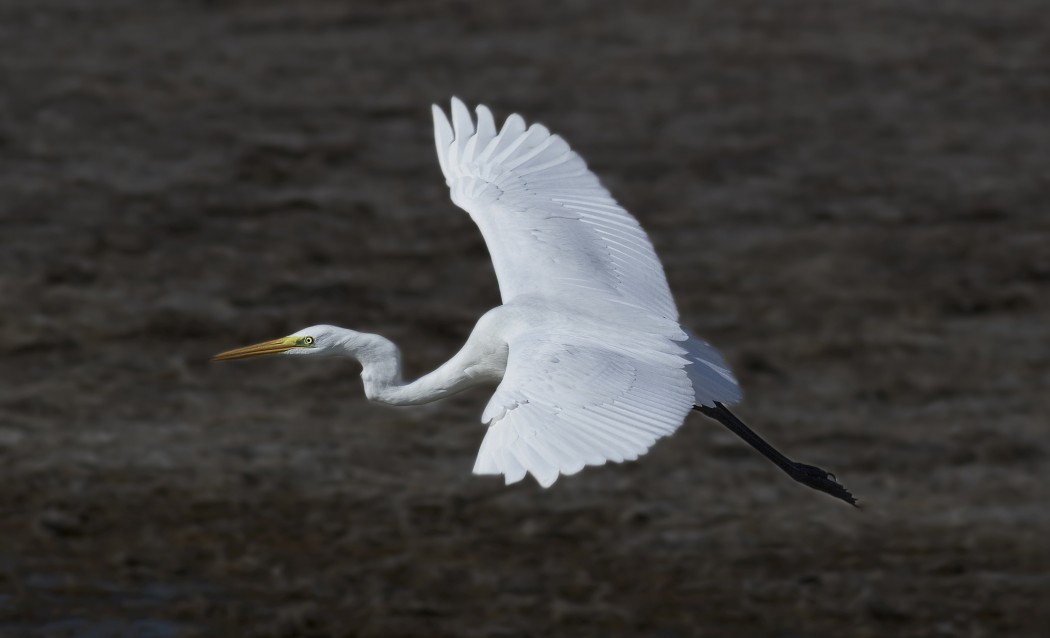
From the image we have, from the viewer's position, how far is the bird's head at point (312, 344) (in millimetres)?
6344

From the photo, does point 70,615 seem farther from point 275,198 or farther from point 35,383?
point 275,198

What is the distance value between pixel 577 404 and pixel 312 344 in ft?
5.02

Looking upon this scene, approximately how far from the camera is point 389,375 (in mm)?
6328

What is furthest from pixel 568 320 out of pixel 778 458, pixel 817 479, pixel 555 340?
pixel 817 479

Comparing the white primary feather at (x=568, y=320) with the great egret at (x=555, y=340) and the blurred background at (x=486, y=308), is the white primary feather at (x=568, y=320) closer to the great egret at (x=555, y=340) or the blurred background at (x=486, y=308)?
the great egret at (x=555, y=340)

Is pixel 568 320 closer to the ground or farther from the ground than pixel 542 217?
closer to the ground

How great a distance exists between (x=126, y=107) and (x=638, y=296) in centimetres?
799

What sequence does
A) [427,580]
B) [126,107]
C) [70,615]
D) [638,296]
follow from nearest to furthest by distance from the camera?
1. [638,296]
2. [70,615]
3. [427,580]
4. [126,107]

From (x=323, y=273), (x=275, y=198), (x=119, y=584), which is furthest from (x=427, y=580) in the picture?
(x=275, y=198)

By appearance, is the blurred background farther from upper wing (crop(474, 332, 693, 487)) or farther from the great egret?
upper wing (crop(474, 332, 693, 487))

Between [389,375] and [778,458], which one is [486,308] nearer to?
[778,458]

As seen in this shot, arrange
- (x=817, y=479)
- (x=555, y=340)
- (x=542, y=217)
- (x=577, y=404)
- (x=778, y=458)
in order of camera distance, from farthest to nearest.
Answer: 1. (x=817, y=479)
2. (x=778, y=458)
3. (x=542, y=217)
4. (x=555, y=340)
5. (x=577, y=404)

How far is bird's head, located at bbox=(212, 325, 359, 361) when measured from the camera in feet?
20.8

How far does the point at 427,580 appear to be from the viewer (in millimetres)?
8430
